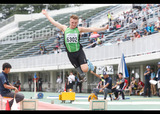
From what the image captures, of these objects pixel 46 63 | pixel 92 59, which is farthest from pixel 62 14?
pixel 92 59

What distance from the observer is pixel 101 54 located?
29.9m

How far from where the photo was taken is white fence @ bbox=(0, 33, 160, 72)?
2404 centimetres

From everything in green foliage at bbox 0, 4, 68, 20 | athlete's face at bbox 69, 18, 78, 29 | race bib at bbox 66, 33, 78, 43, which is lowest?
race bib at bbox 66, 33, 78, 43

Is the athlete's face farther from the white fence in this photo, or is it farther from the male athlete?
the white fence

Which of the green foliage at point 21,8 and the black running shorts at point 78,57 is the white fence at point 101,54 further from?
the green foliage at point 21,8

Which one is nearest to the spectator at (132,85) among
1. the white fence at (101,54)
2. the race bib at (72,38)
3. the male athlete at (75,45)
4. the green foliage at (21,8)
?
the white fence at (101,54)

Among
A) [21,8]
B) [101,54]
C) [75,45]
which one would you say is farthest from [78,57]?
[21,8]

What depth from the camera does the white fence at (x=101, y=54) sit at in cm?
2404

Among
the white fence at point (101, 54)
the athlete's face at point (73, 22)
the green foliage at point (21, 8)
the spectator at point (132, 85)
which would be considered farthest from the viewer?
the green foliage at point (21, 8)

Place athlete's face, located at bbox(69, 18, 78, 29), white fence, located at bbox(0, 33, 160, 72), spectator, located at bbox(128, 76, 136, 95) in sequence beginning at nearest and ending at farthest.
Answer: athlete's face, located at bbox(69, 18, 78, 29) → white fence, located at bbox(0, 33, 160, 72) → spectator, located at bbox(128, 76, 136, 95)

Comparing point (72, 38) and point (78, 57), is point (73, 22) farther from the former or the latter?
point (78, 57)

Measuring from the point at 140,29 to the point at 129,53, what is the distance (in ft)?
13.4

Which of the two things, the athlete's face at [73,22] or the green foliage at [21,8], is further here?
the green foliage at [21,8]

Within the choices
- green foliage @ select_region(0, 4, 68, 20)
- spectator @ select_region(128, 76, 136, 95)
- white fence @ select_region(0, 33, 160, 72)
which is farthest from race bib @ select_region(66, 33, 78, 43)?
green foliage @ select_region(0, 4, 68, 20)
